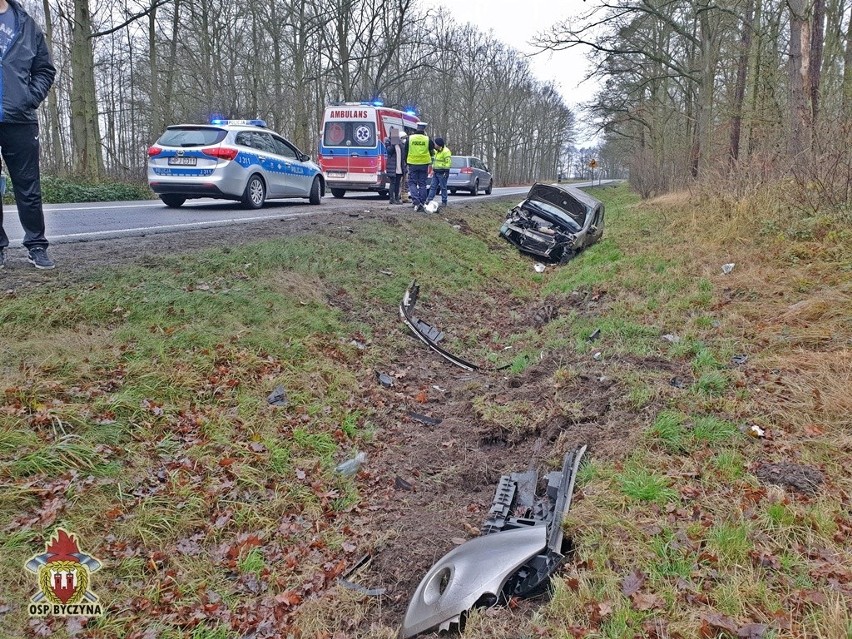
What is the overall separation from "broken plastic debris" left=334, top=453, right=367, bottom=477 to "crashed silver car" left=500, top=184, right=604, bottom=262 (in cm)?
888

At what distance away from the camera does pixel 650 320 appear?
22.5ft

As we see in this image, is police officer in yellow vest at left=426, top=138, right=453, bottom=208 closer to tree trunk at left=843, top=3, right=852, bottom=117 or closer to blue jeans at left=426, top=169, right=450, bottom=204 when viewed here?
blue jeans at left=426, top=169, right=450, bottom=204

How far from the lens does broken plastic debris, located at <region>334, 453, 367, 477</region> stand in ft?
14.0

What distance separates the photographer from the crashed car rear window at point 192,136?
1055 centimetres

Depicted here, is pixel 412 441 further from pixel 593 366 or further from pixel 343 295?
pixel 343 295

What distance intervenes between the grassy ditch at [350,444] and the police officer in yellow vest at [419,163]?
20.8 ft

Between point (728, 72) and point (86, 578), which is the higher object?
point (728, 72)

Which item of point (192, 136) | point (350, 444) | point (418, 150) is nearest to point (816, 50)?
point (418, 150)

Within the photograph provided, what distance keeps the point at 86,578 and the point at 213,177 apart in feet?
29.6

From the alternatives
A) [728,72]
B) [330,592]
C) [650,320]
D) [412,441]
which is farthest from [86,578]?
[728,72]

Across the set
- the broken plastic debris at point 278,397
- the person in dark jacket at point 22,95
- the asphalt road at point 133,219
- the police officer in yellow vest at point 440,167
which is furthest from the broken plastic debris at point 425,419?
the police officer in yellow vest at point 440,167

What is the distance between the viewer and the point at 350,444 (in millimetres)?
4668

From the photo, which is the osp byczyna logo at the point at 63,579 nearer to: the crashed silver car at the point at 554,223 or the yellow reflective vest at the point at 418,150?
the crashed silver car at the point at 554,223

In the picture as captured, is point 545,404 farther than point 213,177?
No
